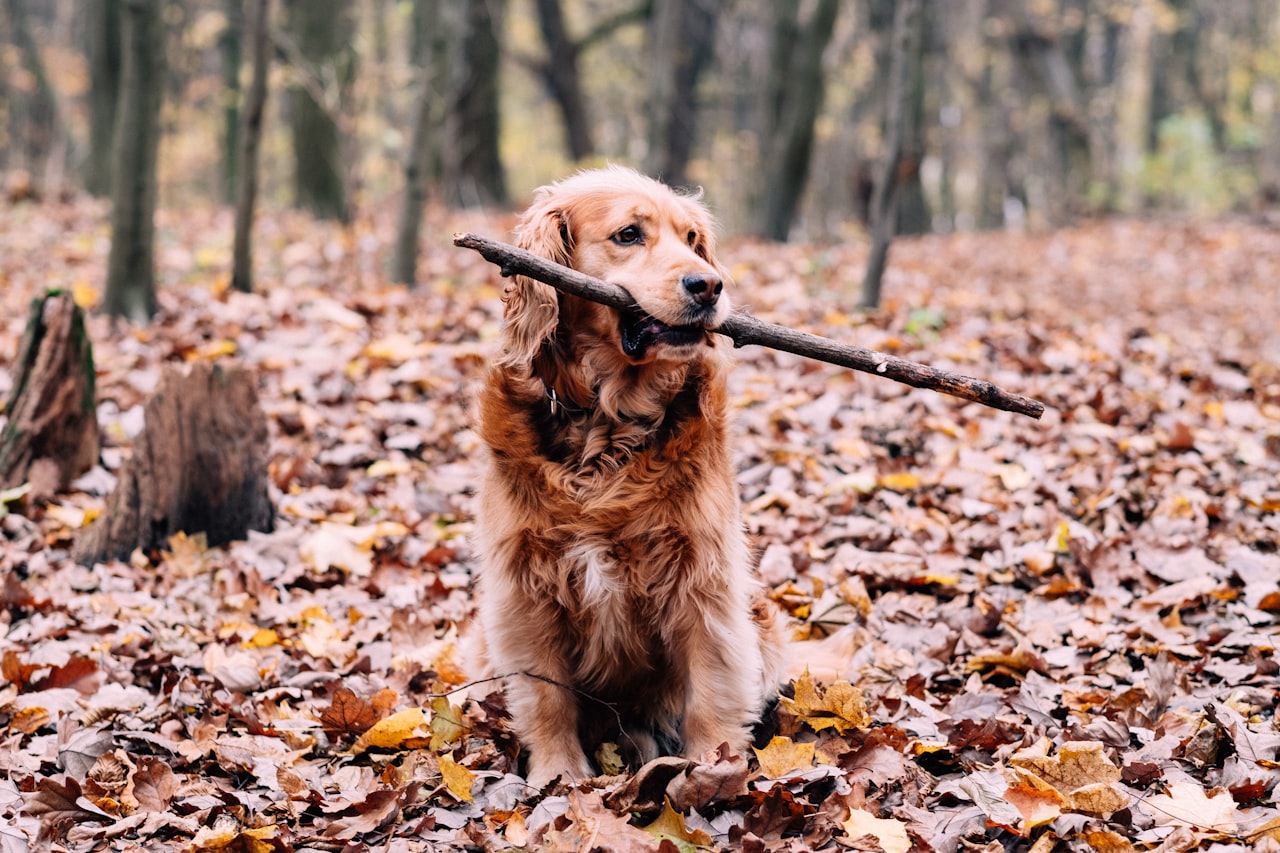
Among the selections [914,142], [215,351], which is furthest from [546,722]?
[914,142]

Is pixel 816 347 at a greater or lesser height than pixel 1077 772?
greater

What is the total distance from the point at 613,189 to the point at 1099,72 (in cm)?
2894

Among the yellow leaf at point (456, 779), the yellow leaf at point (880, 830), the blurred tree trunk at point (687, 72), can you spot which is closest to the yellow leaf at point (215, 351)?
the yellow leaf at point (456, 779)

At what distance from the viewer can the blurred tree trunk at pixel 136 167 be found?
25.0 ft

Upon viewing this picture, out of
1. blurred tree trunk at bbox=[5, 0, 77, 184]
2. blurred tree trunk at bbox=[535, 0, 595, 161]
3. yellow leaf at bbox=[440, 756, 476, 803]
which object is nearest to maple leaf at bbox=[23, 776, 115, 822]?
yellow leaf at bbox=[440, 756, 476, 803]

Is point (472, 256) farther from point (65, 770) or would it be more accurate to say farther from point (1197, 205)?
point (1197, 205)

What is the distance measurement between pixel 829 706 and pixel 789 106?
11.3m

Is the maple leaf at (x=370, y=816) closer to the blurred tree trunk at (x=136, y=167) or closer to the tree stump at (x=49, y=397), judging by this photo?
the tree stump at (x=49, y=397)

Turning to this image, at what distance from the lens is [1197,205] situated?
2689 cm

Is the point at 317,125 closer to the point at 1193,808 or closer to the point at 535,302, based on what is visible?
the point at 535,302

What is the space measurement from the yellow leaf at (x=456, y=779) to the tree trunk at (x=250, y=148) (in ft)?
21.3

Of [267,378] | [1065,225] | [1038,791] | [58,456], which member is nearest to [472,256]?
[267,378]

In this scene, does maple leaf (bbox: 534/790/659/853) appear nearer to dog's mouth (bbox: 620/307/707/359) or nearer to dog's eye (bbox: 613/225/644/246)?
dog's mouth (bbox: 620/307/707/359)

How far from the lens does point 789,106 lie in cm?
1355
